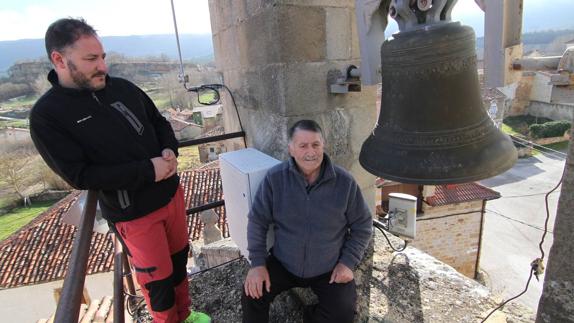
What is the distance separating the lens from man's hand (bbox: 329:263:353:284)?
5.26 ft

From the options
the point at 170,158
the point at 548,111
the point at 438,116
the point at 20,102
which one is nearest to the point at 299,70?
the point at 170,158

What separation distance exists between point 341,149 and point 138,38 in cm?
19292

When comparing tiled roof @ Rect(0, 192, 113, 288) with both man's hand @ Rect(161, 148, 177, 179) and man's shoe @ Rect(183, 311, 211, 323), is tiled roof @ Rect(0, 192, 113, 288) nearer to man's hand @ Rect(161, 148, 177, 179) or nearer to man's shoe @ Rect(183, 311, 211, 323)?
man's shoe @ Rect(183, 311, 211, 323)

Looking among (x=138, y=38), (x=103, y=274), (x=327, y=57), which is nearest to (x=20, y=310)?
(x=103, y=274)

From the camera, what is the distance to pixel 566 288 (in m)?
0.85

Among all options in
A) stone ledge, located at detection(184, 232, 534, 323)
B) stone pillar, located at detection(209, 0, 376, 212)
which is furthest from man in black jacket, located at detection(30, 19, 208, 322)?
stone pillar, located at detection(209, 0, 376, 212)

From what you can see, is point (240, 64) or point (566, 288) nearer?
point (566, 288)

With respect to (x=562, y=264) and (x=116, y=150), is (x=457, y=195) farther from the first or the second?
(x=116, y=150)

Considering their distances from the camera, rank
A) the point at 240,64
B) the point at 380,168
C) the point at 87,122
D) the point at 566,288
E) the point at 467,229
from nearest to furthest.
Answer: the point at 566,288 → the point at 380,168 → the point at 87,122 → the point at 240,64 → the point at 467,229

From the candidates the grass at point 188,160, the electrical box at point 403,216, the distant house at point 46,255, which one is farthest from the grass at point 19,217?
the electrical box at point 403,216

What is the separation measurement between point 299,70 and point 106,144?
3.21 ft

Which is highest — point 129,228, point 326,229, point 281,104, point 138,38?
point 138,38

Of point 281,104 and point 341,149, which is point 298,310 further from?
point 281,104

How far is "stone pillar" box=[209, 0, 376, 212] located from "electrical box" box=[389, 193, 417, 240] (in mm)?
262
